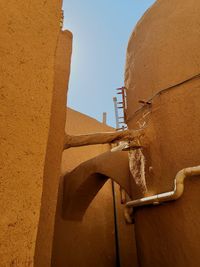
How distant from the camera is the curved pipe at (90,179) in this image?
6.16 metres

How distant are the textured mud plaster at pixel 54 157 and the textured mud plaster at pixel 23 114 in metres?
2.09

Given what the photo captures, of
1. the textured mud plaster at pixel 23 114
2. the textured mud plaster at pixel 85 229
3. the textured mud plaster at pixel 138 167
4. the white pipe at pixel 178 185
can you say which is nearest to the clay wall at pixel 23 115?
the textured mud plaster at pixel 23 114

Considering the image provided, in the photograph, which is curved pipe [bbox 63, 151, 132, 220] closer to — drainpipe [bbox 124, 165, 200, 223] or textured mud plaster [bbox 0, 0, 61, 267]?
drainpipe [bbox 124, 165, 200, 223]

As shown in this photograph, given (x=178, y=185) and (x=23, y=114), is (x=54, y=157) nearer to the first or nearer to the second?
(x=178, y=185)

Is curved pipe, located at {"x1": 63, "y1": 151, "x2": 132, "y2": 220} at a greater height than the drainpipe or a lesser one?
greater

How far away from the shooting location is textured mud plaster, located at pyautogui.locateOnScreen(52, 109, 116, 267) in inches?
267

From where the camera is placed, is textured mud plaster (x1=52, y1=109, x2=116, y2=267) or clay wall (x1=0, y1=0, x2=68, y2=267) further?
textured mud plaster (x1=52, y1=109, x2=116, y2=267)

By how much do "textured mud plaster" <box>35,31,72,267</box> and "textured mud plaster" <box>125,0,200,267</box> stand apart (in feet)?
6.98

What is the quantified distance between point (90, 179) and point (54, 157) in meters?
3.30

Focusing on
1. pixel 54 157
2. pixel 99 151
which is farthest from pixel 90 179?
pixel 54 157

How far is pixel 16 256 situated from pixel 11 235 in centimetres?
7

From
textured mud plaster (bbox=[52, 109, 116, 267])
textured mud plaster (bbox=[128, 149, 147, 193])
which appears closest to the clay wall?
textured mud plaster (bbox=[128, 149, 147, 193])

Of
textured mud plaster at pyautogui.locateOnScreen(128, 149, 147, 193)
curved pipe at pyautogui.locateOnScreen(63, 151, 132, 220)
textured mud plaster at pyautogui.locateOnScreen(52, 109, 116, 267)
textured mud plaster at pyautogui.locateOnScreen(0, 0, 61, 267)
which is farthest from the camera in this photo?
textured mud plaster at pyautogui.locateOnScreen(52, 109, 116, 267)

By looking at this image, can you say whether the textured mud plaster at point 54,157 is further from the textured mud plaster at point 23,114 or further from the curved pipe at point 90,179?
the curved pipe at point 90,179
